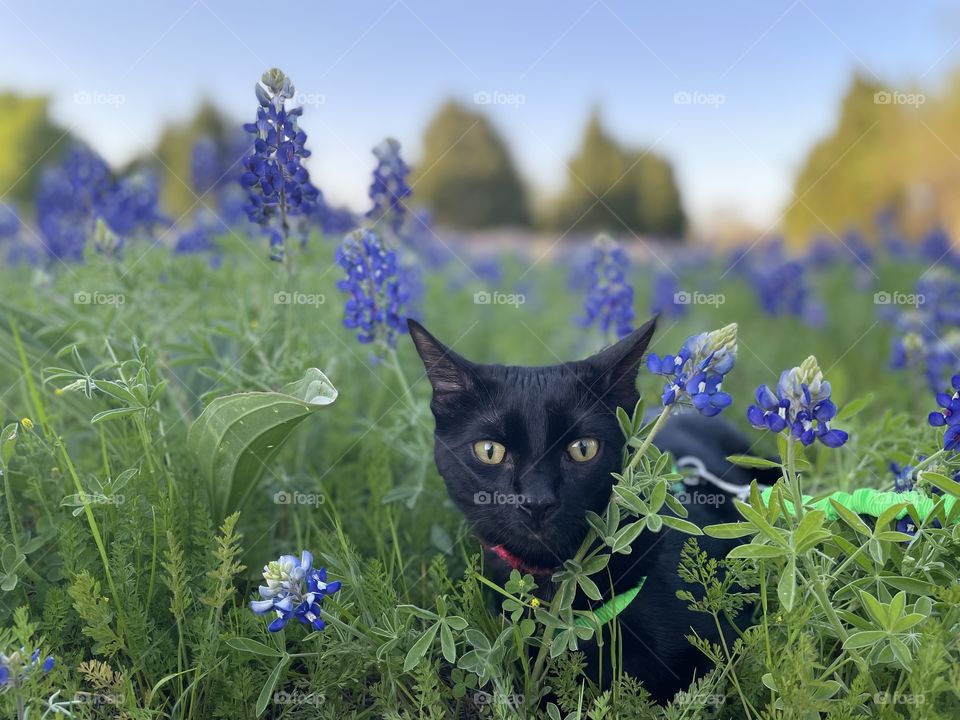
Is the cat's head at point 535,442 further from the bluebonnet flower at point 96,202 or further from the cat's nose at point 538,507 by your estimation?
the bluebonnet flower at point 96,202

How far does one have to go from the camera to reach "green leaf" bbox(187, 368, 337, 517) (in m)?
1.81

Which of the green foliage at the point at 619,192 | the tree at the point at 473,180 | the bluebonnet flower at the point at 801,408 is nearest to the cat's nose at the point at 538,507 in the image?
the bluebonnet flower at the point at 801,408

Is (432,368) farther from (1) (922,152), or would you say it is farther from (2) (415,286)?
(1) (922,152)

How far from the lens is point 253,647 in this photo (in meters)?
1.68

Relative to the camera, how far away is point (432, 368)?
1.77 metres

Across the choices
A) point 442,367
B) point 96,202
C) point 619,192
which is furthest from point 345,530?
point 619,192

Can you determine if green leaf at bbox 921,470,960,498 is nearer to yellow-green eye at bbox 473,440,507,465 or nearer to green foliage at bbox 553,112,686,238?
yellow-green eye at bbox 473,440,507,465

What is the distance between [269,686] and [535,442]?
72 cm

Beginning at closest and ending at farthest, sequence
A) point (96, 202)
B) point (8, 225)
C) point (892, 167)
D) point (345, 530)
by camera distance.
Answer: point (345, 530) < point (96, 202) < point (8, 225) < point (892, 167)

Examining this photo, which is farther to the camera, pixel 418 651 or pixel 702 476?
pixel 702 476

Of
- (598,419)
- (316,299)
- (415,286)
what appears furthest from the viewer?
(415,286)

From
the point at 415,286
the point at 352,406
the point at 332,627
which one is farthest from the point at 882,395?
the point at 332,627

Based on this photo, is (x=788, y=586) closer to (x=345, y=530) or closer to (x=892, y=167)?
(x=345, y=530)

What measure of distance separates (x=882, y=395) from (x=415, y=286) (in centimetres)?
228
